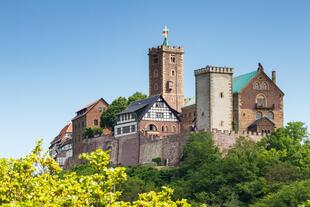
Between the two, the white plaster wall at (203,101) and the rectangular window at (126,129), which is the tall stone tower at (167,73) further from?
the white plaster wall at (203,101)

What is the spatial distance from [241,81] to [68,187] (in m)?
72.4

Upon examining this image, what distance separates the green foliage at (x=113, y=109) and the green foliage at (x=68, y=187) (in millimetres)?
81881

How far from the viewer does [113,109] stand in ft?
384

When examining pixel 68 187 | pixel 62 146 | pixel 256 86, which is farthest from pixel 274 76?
pixel 68 187

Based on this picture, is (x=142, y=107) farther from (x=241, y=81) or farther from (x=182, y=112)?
(x=241, y=81)

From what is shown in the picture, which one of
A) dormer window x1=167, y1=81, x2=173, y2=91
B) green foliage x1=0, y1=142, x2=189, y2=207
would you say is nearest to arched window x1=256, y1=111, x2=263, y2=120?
dormer window x1=167, y1=81, x2=173, y2=91

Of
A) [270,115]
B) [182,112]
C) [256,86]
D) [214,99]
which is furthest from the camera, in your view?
[182,112]

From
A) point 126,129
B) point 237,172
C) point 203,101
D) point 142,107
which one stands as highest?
point 142,107

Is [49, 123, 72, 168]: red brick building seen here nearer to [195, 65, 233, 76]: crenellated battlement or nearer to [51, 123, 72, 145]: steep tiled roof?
[51, 123, 72, 145]: steep tiled roof

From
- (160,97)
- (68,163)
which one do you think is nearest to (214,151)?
(160,97)

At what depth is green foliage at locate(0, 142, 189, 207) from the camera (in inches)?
1138

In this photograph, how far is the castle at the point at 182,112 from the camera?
95938 mm

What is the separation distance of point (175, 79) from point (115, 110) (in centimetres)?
1001

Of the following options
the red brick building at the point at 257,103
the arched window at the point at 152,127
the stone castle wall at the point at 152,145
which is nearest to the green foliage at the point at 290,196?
the stone castle wall at the point at 152,145
